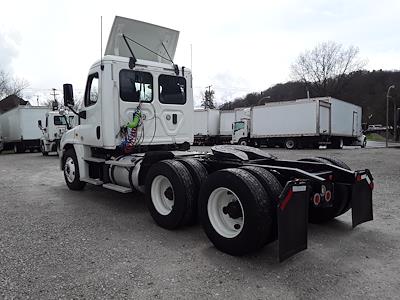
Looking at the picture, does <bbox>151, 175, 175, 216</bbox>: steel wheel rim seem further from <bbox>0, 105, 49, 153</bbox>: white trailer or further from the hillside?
the hillside

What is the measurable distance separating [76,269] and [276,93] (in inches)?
3215

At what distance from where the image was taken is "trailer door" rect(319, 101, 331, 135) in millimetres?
24781

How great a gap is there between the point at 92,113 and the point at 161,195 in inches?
109

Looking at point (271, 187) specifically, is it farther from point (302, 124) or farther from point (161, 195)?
point (302, 124)

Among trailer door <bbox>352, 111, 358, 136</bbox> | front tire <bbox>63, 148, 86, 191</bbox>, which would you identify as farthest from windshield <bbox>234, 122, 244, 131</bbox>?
front tire <bbox>63, 148, 86, 191</bbox>

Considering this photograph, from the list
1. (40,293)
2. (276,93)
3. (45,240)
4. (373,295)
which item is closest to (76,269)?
(40,293)

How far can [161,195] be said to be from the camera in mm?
5348

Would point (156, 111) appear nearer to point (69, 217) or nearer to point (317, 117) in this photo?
point (69, 217)

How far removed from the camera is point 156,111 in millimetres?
7062

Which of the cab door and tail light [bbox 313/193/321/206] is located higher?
A: the cab door

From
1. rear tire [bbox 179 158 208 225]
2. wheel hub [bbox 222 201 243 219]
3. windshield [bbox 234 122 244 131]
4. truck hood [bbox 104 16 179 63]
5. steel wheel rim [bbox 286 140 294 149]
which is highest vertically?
truck hood [bbox 104 16 179 63]

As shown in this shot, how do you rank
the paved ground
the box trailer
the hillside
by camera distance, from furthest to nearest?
the hillside
the box trailer
the paved ground

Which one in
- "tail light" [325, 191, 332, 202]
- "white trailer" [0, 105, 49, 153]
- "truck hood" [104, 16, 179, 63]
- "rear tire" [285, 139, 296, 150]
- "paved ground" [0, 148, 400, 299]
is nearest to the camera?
"paved ground" [0, 148, 400, 299]

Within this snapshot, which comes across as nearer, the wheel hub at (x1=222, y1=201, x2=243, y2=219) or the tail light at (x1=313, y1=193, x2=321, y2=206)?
the wheel hub at (x1=222, y1=201, x2=243, y2=219)
